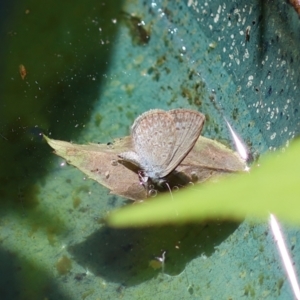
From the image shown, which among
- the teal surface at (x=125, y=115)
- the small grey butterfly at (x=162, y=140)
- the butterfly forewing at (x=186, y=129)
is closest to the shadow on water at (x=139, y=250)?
the teal surface at (x=125, y=115)

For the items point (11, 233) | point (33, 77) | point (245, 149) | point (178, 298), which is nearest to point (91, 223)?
point (11, 233)

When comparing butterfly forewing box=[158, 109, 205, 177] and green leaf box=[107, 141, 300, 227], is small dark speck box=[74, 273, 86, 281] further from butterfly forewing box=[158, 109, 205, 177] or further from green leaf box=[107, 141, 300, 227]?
butterfly forewing box=[158, 109, 205, 177]

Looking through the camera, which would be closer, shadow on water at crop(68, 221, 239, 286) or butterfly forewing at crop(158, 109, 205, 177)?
butterfly forewing at crop(158, 109, 205, 177)

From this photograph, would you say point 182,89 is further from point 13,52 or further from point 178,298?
point 178,298

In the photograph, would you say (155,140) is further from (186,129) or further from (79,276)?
(79,276)

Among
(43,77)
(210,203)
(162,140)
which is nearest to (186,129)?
(162,140)

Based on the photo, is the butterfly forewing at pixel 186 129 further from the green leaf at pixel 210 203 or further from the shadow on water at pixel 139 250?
the shadow on water at pixel 139 250

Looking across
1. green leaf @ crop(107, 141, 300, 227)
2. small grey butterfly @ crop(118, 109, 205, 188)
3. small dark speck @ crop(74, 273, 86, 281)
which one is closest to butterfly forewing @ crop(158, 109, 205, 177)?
small grey butterfly @ crop(118, 109, 205, 188)
